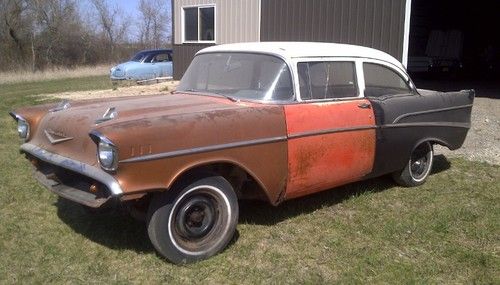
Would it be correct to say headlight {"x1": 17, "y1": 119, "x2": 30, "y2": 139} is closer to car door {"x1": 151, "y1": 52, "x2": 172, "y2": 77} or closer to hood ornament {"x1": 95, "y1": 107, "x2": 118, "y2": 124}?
hood ornament {"x1": 95, "y1": 107, "x2": 118, "y2": 124}

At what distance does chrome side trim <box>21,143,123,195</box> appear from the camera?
3271 mm

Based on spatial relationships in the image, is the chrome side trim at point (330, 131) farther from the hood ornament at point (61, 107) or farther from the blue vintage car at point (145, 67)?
the blue vintage car at point (145, 67)

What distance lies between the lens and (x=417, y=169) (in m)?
5.78

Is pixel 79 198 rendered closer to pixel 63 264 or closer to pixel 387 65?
pixel 63 264

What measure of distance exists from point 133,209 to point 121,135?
0.74 m

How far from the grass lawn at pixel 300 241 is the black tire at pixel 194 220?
11cm

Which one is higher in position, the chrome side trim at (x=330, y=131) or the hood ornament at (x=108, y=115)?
the hood ornament at (x=108, y=115)

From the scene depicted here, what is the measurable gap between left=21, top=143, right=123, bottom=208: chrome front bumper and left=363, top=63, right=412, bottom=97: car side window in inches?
106

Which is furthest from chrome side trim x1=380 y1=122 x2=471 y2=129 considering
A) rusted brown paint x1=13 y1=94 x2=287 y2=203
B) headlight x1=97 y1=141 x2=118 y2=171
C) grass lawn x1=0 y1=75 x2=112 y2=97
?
grass lawn x1=0 y1=75 x2=112 y2=97

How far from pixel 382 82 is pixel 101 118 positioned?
292 cm

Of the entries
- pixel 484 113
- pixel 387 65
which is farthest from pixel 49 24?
pixel 387 65

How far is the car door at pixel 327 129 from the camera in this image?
4.24 m

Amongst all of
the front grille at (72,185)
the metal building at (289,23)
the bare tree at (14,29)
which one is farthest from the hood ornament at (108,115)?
the bare tree at (14,29)

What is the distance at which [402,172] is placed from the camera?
18.2 ft
